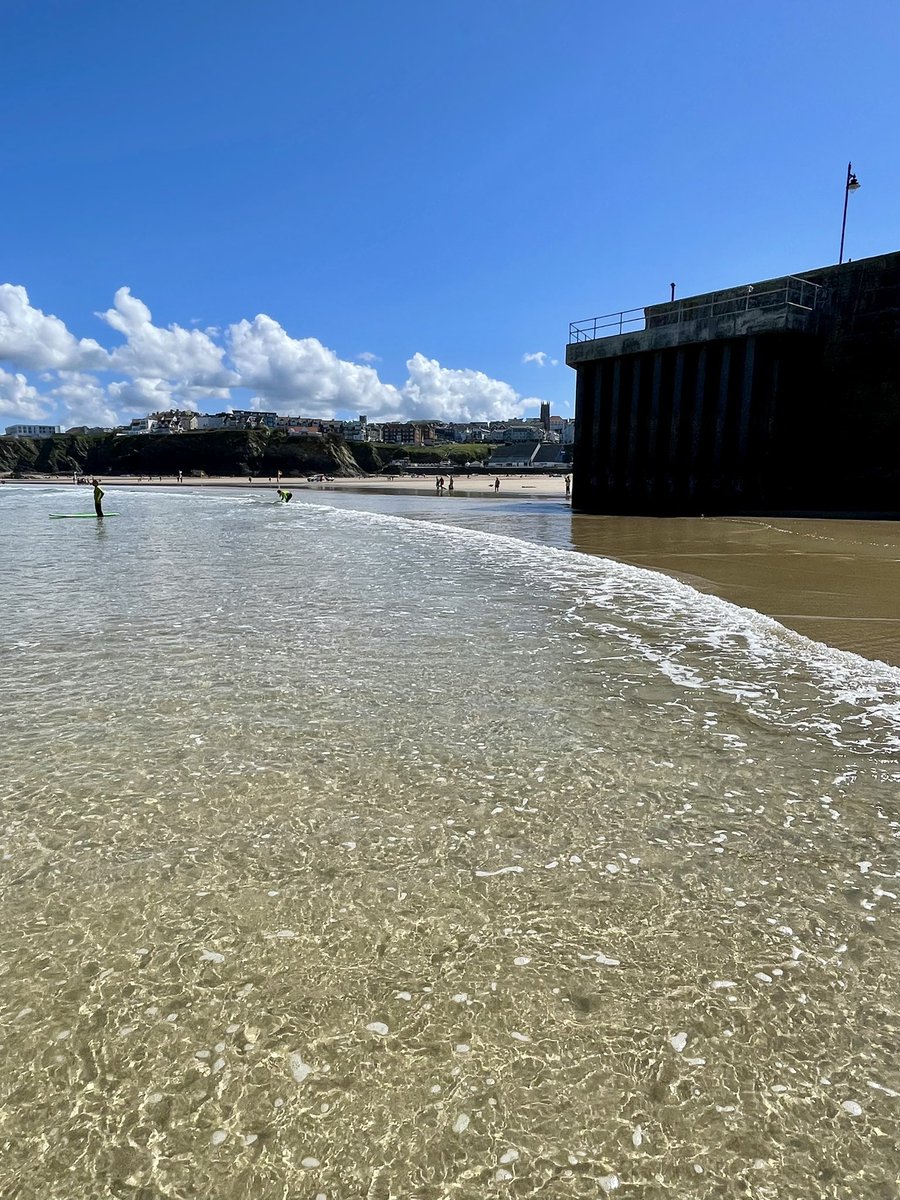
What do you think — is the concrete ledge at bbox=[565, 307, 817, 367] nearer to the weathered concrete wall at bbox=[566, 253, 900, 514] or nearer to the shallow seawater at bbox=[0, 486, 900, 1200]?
the weathered concrete wall at bbox=[566, 253, 900, 514]

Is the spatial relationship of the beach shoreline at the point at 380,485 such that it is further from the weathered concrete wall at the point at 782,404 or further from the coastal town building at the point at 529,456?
the coastal town building at the point at 529,456

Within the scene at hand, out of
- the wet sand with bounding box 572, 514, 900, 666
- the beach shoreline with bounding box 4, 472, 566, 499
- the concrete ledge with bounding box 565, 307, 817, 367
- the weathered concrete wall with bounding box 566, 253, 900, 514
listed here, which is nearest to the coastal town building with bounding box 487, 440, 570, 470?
the beach shoreline with bounding box 4, 472, 566, 499

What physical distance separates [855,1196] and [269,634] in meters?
7.44

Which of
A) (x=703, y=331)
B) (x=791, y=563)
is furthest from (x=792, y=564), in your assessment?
(x=703, y=331)

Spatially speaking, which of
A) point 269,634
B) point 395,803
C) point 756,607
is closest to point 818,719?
point 395,803

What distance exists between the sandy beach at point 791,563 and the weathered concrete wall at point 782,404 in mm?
2153

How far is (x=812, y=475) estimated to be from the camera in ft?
83.9

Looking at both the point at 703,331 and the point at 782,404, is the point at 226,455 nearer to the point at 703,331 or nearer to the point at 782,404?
the point at 703,331

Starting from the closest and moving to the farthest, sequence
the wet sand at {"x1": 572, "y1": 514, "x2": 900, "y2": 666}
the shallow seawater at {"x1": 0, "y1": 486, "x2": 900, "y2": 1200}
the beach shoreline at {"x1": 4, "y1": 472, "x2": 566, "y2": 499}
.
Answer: the shallow seawater at {"x1": 0, "y1": 486, "x2": 900, "y2": 1200}
the wet sand at {"x1": 572, "y1": 514, "x2": 900, "y2": 666}
the beach shoreline at {"x1": 4, "y1": 472, "x2": 566, "y2": 499}

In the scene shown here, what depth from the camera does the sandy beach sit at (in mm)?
8609

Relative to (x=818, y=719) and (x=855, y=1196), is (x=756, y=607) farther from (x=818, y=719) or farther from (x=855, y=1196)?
(x=855, y=1196)

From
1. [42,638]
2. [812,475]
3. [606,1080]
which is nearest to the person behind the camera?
[606,1080]

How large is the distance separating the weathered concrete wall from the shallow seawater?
21080 mm

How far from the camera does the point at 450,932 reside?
9.43 feet
